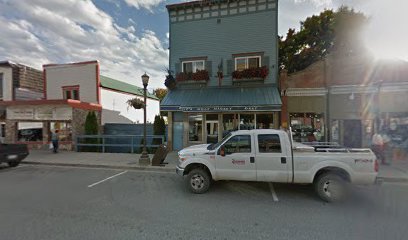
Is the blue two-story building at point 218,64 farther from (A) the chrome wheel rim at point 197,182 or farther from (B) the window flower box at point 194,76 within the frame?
(A) the chrome wheel rim at point 197,182

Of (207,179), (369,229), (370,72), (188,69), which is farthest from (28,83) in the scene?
(370,72)

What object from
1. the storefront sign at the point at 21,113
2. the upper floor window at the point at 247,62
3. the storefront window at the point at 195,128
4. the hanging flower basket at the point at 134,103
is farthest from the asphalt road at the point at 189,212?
the hanging flower basket at the point at 134,103

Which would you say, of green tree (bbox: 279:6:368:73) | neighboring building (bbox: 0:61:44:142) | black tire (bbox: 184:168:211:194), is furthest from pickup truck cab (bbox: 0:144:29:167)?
green tree (bbox: 279:6:368:73)

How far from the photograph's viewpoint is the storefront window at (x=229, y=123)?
12.8 m

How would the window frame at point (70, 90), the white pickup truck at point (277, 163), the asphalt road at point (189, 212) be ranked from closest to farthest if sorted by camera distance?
Result: the asphalt road at point (189, 212), the white pickup truck at point (277, 163), the window frame at point (70, 90)

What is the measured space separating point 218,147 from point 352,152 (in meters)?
3.62

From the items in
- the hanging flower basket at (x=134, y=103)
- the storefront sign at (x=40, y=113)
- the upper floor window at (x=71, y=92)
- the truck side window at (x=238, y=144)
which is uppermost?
the upper floor window at (x=71, y=92)

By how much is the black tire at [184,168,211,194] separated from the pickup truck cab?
906 cm

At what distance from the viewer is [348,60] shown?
448 inches

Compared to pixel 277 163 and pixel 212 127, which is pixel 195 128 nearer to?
pixel 212 127

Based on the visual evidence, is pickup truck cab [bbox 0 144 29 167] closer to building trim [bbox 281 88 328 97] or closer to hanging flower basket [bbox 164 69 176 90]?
hanging flower basket [bbox 164 69 176 90]

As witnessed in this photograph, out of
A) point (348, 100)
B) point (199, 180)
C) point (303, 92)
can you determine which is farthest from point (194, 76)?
point (348, 100)

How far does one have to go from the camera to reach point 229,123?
509 inches

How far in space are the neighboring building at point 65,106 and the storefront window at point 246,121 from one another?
11.6m
